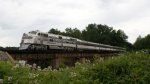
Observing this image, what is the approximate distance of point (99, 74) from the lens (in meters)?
9.10

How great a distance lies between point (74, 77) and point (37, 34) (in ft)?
167

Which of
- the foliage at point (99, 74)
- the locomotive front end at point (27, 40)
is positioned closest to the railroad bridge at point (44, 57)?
the locomotive front end at point (27, 40)

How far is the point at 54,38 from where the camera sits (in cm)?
6444

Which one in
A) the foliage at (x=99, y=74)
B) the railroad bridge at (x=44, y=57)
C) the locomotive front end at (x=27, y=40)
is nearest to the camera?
the foliage at (x=99, y=74)

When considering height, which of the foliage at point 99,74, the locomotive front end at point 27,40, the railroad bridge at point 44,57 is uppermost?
the locomotive front end at point 27,40

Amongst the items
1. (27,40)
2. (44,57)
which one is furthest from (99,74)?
(27,40)

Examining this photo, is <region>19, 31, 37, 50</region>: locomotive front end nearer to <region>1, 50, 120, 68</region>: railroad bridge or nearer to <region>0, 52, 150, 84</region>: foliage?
<region>1, 50, 120, 68</region>: railroad bridge

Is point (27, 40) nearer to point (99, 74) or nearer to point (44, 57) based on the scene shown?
point (44, 57)

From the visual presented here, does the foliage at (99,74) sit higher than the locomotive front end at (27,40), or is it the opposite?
the locomotive front end at (27,40)

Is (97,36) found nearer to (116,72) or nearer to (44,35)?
(44,35)

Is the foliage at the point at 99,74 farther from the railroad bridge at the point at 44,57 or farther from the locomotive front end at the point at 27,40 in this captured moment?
the locomotive front end at the point at 27,40

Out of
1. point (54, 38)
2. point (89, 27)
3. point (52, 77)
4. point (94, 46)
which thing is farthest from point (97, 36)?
point (52, 77)

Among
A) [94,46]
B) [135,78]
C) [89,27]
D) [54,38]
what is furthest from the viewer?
[89,27]

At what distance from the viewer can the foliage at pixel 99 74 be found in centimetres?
885
